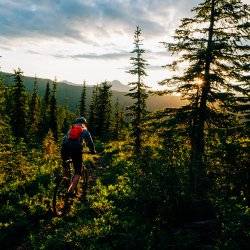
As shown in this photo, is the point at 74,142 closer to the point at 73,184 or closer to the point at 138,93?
the point at 73,184

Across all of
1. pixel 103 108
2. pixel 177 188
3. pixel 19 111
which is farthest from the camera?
pixel 103 108

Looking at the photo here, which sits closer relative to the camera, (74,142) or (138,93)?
(74,142)

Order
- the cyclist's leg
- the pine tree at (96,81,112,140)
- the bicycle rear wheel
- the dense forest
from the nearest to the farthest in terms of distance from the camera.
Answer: the dense forest → the bicycle rear wheel → the cyclist's leg → the pine tree at (96,81,112,140)

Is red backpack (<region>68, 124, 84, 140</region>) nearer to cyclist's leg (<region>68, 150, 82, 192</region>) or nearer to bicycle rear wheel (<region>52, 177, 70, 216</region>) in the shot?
cyclist's leg (<region>68, 150, 82, 192</region>)

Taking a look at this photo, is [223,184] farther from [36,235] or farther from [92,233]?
[36,235]

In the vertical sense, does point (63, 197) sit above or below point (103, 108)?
below

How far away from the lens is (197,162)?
13.4 meters

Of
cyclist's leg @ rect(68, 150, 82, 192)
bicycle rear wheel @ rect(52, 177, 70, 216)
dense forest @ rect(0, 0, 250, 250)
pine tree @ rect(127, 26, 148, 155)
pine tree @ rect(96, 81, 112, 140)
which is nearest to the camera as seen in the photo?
dense forest @ rect(0, 0, 250, 250)

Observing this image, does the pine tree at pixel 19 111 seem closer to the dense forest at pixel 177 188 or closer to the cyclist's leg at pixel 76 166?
the dense forest at pixel 177 188

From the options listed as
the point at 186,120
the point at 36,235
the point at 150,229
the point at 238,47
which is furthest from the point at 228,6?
the point at 36,235

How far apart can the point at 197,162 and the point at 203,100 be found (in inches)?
286

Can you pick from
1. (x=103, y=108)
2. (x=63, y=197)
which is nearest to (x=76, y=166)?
(x=63, y=197)

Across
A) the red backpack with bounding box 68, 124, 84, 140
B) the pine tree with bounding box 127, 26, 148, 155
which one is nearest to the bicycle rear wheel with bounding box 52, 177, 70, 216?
the red backpack with bounding box 68, 124, 84, 140

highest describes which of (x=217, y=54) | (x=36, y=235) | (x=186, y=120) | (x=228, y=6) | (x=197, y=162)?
(x=228, y=6)
